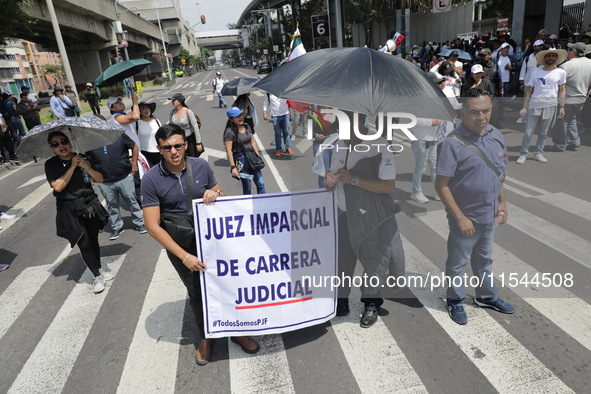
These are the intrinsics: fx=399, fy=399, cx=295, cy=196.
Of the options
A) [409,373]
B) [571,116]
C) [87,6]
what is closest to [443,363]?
[409,373]

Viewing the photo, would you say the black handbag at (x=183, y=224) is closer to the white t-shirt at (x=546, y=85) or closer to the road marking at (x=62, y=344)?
the road marking at (x=62, y=344)

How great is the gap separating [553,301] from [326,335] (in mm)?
2124

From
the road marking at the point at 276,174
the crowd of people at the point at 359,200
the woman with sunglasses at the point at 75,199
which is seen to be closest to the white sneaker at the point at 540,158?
the road marking at the point at 276,174

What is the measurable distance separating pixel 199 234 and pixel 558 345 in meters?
2.88

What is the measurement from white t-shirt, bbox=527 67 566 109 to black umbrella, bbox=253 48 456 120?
229 inches

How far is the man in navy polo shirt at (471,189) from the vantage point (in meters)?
3.10

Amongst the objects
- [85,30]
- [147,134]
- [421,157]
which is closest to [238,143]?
[147,134]

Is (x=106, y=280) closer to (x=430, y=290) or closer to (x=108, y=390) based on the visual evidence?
(x=108, y=390)

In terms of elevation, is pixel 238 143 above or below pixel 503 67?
below

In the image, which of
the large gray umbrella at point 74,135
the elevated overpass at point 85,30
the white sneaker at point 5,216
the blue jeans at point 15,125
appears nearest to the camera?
the large gray umbrella at point 74,135

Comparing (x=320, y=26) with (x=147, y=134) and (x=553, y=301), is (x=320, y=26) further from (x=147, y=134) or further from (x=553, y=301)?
(x=553, y=301)

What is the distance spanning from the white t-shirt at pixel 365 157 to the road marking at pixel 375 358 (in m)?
1.19

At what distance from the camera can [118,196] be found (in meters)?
5.75

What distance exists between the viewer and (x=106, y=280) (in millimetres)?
4641
